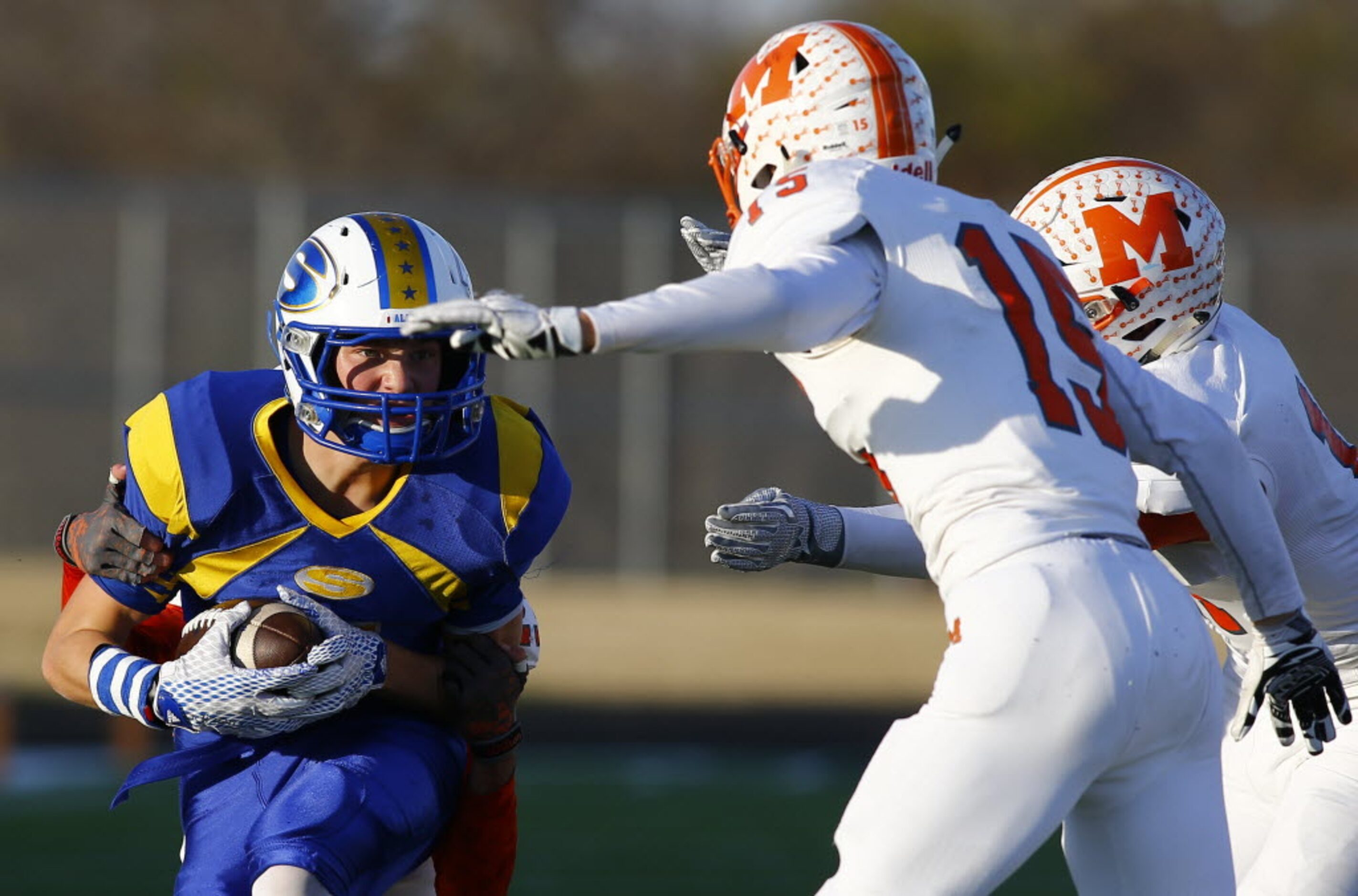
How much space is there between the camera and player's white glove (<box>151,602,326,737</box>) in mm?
3615

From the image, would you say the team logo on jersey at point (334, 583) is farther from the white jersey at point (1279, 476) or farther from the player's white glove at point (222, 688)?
the white jersey at point (1279, 476)

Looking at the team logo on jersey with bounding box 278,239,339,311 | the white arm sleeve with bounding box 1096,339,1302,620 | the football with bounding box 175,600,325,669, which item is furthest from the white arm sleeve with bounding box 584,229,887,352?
the team logo on jersey with bounding box 278,239,339,311

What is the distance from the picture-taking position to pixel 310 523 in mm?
3896

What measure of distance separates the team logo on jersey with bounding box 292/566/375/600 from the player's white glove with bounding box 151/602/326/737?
19cm

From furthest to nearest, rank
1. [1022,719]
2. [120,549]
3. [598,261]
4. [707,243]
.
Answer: [598,261], [707,243], [120,549], [1022,719]

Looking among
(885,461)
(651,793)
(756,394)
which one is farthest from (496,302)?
(756,394)

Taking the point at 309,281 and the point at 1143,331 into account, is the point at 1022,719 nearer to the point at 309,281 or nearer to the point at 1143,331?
the point at 1143,331

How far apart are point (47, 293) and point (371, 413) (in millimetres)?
11483

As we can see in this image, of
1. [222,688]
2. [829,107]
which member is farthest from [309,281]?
[829,107]

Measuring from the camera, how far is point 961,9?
2819 cm

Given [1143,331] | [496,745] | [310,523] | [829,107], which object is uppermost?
[829,107]

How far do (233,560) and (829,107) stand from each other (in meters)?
1.43

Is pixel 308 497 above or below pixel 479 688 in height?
above

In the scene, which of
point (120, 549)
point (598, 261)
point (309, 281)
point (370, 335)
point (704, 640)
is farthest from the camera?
point (598, 261)
